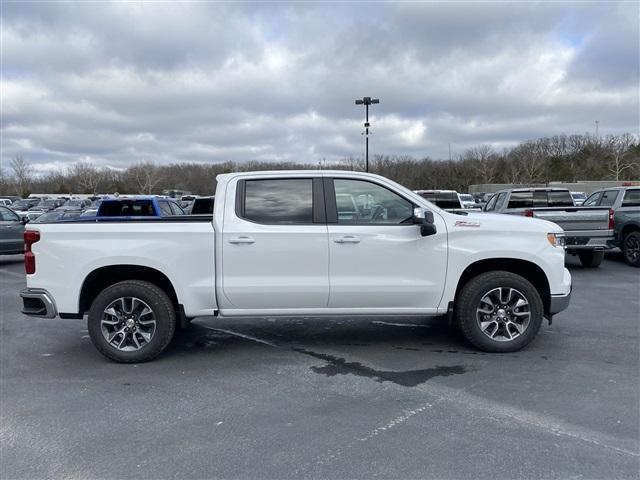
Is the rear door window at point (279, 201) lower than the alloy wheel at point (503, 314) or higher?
higher

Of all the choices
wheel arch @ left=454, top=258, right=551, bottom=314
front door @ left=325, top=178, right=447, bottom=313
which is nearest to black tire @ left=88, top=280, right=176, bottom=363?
front door @ left=325, top=178, right=447, bottom=313

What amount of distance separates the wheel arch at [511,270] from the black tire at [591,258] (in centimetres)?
720

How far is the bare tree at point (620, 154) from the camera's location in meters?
76.9

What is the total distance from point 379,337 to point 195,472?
3399mm

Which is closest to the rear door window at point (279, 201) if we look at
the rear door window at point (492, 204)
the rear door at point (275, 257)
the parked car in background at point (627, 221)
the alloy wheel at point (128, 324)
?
the rear door at point (275, 257)

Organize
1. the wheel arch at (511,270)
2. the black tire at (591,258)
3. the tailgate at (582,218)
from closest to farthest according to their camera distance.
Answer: the wheel arch at (511,270) → the tailgate at (582,218) → the black tire at (591,258)

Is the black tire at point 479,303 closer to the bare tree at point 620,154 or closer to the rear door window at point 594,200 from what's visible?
the rear door window at point 594,200

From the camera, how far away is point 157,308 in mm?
5227

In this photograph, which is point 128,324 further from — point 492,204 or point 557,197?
point 557,197

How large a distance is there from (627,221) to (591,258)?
1298 mm

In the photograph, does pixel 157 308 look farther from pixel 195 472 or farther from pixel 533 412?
pixel 533 412

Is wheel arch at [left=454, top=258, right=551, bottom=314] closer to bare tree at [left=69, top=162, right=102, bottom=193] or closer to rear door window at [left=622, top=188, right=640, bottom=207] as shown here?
rear door window at [left=622, top=188, right=640, bottom=207]

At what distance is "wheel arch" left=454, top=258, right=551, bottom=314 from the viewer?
18.1ft

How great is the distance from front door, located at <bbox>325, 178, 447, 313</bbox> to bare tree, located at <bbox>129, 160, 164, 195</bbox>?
11516cm
